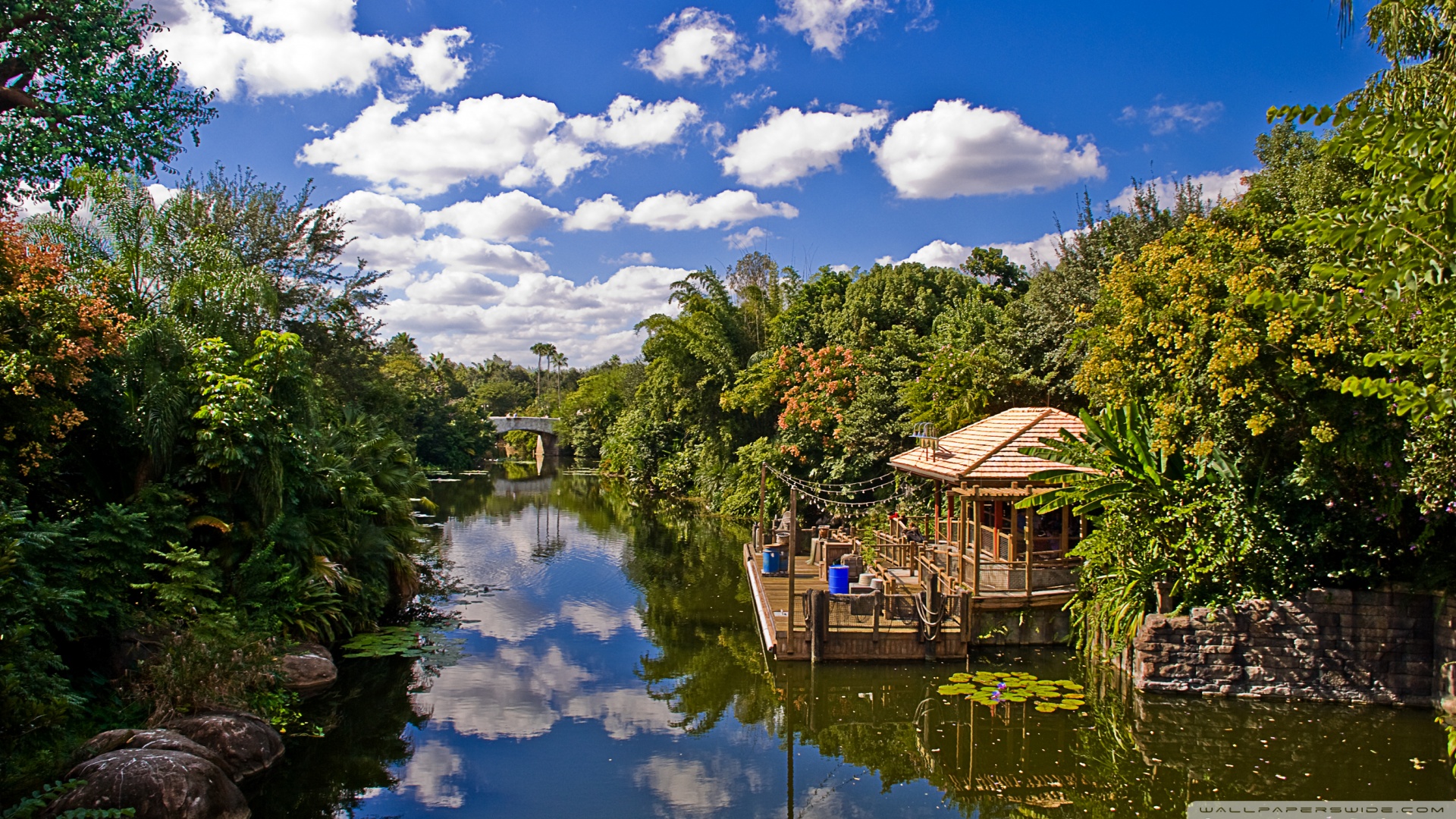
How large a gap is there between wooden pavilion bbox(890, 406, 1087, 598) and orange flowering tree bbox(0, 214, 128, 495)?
1234cm

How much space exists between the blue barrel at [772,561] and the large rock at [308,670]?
8457 mm

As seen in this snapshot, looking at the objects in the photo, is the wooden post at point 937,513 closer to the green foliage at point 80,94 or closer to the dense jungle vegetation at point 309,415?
the dense jungle vegetation at point 309,415

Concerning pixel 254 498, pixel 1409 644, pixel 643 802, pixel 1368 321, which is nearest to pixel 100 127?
pixel 254 498

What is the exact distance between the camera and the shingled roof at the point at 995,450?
46.6 feet

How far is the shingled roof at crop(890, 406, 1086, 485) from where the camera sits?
14.2 m

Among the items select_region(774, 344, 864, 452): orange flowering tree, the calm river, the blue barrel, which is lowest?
the calm river

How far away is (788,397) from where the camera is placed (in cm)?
2677

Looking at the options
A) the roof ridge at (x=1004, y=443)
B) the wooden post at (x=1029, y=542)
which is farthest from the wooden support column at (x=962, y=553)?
the wooden post at (x=1029, y=542)

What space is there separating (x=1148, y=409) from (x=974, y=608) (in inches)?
165

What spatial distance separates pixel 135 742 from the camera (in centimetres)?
816

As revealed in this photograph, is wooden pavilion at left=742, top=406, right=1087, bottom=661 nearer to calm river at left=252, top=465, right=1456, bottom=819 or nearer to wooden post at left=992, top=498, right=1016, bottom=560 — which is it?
wooden post at left=992, top=498, right=1016, bottom=560

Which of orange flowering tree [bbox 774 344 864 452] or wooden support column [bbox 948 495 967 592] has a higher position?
orange flowering tree [bbox 774 344 864 452]

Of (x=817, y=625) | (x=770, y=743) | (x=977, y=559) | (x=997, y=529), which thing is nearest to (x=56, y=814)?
(x=770, y=743)

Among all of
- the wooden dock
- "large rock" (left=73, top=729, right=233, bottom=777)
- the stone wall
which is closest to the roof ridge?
the wooden dock
